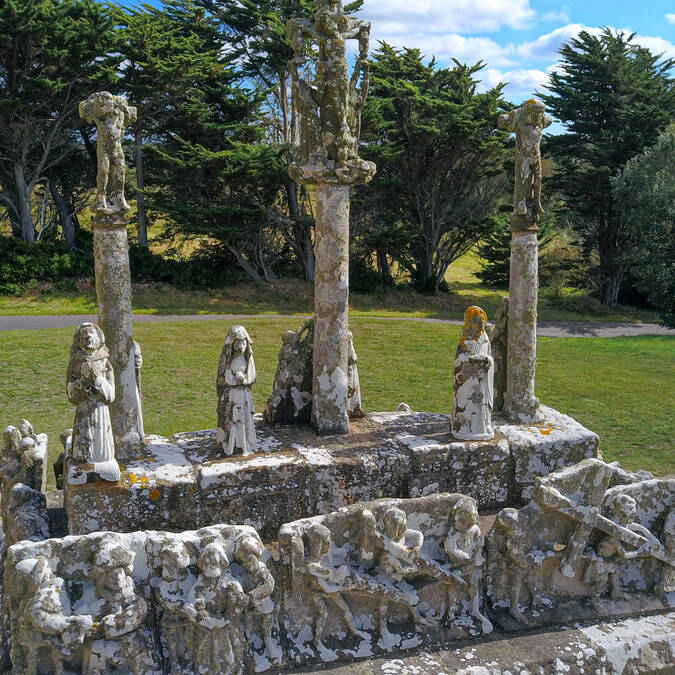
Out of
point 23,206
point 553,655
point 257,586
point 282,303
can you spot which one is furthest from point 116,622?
point 23,206

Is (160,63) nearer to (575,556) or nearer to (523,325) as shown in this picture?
(523,325)

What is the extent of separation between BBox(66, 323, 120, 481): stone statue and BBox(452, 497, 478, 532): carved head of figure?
10.0 ft

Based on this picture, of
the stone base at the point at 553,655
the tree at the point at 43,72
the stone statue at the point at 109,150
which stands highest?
the tree at the point at 43,72

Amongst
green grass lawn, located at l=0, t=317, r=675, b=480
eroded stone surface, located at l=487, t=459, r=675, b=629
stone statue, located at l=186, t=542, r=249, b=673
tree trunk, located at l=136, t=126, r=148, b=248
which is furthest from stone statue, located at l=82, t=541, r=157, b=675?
tree trunk, located at l=136, t=126, r=148, b=248

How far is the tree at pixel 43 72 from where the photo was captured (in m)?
24.3

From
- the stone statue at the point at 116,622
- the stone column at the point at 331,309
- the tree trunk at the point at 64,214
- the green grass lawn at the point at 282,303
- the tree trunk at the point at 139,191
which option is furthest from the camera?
the tree trunk at the point at 64,214

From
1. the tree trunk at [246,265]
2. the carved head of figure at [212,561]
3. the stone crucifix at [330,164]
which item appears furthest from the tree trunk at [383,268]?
the carved head of figure at [212,561]

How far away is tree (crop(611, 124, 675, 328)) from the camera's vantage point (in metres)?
27.7

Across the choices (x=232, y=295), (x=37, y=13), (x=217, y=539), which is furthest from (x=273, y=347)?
(x=37, y=13)

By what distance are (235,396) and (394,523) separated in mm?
2384

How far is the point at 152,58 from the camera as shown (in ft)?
84.5

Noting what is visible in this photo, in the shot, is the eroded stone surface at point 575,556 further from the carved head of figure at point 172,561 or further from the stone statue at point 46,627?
the stone statue at point 46,627

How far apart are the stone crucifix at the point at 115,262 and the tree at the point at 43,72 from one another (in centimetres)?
1991

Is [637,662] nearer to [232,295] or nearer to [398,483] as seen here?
[398,483]
